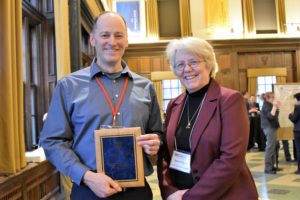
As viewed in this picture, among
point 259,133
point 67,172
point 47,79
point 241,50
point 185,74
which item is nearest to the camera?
point 67,172

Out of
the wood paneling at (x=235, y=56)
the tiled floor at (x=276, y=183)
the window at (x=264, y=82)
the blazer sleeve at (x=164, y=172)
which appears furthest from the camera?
the window at (x=264, y=82)

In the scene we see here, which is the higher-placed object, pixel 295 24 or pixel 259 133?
pixel 295 24

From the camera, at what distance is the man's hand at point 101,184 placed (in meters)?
1.65

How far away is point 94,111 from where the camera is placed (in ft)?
5.97

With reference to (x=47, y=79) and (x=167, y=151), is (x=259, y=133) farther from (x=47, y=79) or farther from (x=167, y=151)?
(x=167, y=151)

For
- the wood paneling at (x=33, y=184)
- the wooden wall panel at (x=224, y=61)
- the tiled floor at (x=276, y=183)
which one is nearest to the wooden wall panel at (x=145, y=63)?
the wooden wall panel at (x=224, y=61)

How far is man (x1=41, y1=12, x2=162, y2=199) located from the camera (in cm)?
175

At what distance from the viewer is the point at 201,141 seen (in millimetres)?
1899

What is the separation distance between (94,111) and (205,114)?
1.92 feet

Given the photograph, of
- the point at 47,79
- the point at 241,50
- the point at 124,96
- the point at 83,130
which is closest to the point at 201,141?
the point at 124,96

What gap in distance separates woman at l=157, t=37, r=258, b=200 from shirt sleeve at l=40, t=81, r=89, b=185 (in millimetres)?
554

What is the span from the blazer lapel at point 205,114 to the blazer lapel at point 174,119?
0.17m

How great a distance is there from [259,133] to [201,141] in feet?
29.8

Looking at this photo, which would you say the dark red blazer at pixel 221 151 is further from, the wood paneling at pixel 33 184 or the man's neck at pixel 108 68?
the wood paneling at pixel 33 184
